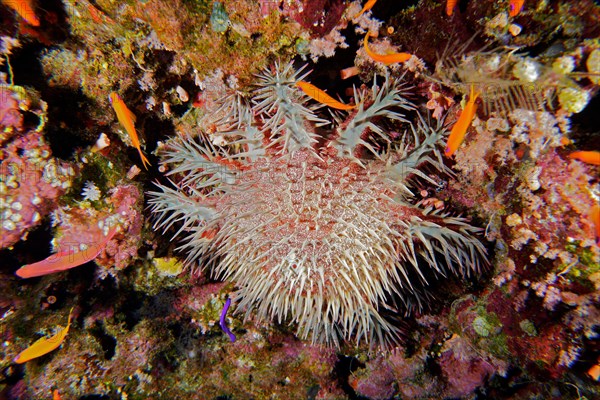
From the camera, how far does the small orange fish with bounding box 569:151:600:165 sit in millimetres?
2022

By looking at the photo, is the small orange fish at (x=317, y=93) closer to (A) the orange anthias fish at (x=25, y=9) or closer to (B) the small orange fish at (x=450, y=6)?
A: (B) the small orange fish at (x=450, y=6)

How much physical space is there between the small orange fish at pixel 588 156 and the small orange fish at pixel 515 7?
0.99 m

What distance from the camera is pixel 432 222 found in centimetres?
264

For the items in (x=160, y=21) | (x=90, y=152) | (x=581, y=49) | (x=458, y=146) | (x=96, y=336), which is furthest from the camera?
(x=96, y=336)

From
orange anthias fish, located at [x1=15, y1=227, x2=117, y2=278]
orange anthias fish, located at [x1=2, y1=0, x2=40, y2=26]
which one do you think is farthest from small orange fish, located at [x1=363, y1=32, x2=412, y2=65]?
orange anthias fish, located at [x1=15, y1=227, x2=117, y2=278]

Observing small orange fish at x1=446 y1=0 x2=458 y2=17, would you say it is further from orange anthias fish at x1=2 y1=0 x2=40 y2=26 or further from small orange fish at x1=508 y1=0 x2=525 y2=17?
orange anthias fish at x1=2 y1=0 x2=40 y2=26

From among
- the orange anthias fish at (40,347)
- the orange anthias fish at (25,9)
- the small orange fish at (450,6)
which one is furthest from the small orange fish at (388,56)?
the orange anthias fish at (40,347)

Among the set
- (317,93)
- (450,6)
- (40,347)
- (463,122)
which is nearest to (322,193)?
(317,93)

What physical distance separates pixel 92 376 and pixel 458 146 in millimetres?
4969

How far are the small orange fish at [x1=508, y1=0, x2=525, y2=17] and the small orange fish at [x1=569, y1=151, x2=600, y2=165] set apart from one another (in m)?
0.99

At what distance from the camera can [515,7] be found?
201 centimetres

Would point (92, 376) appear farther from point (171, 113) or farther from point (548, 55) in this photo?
point (548, 55)

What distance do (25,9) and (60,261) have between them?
2113 millimetres

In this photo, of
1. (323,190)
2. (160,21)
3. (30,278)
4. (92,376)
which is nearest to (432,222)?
(323,190)
